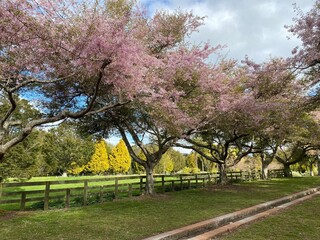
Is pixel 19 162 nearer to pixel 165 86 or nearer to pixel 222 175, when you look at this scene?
pixel 165 86

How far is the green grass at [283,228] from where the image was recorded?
17.3 ft

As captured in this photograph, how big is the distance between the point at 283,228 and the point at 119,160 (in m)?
49.4

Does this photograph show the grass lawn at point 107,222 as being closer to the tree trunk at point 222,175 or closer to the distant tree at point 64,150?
the tree trunk at point 222,175

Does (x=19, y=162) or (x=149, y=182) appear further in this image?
(x=19, y=162)

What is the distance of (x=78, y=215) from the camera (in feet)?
24.9

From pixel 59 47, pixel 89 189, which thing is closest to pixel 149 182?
pixel 89 189

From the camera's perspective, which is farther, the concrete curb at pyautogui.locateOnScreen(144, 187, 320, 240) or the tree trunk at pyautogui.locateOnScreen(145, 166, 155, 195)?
the tree trunk at pyautogui.locateOnScreen(145, 166, 155, 195)

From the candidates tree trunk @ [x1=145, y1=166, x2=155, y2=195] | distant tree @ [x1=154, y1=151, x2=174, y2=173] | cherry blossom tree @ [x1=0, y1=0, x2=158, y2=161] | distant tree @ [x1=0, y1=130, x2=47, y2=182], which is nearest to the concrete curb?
cherry blossom tree @ [x1=0, y1=0, x2=158, y2=161]

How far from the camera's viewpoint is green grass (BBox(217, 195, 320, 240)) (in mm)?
5285

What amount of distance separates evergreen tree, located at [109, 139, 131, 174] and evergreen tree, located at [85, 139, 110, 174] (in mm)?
1785

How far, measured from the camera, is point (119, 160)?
53969 millimetres

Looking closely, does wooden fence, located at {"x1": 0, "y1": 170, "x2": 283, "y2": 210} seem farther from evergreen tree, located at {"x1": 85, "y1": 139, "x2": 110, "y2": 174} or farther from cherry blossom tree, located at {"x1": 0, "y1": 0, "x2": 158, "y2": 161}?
evergreen tree, located at {"x1": 85, "y1": 139, "x2": 110, "y2": 174}

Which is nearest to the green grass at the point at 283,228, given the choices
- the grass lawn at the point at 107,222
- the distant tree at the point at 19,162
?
the grass lawn at the point at 107,222

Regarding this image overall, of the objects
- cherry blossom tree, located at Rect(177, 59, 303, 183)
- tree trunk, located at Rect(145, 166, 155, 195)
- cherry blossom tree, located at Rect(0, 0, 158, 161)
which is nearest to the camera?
cherry blossom tree, located at Rect(0, 0, 158, 161)
